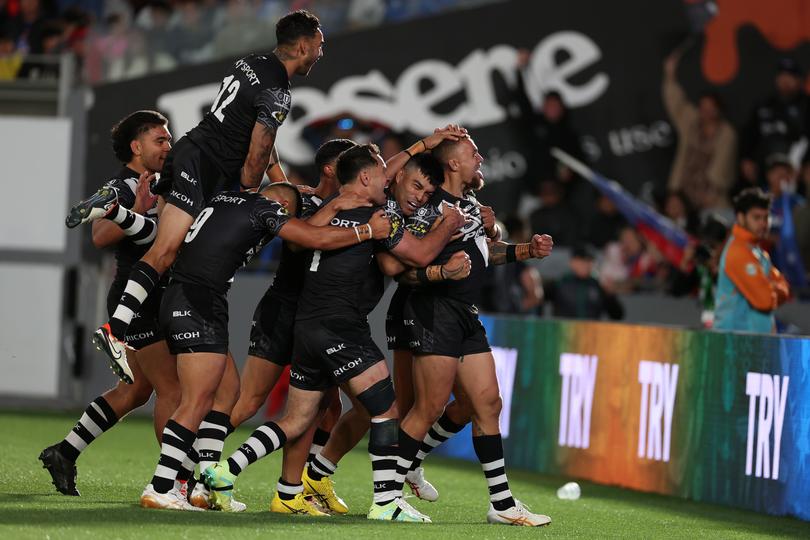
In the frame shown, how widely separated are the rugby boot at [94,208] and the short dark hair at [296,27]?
51.5 inches

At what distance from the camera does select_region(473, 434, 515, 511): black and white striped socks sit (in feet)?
26.8

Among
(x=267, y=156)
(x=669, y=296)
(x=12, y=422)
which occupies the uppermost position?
(x=267, y=156)

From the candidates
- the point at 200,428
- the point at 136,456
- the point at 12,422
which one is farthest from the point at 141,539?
the point at 12,422

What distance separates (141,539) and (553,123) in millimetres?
10769

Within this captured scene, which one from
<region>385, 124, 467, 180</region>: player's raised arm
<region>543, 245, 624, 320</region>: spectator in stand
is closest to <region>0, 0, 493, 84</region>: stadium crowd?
<region>543, 245, 624, 320</region>: spectator in stand

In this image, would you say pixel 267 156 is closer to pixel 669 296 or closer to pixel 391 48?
pixel 669 296

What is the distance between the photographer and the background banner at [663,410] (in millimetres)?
9695

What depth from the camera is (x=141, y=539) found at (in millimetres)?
6652

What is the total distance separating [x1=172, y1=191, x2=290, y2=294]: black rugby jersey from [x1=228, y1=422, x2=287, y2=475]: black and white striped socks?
0.80 meters

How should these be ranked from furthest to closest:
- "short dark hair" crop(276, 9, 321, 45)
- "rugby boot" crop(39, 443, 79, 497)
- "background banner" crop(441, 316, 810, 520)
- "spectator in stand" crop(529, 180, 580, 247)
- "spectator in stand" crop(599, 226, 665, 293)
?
"spectator in stand" crop(529, 180, 580, 247), "spectator in stand" crop(599, 226, 665, 293), "background banner" crop(441, 316, 810, 520), "rugby boot" crop(39, 443, 79, 497), "short dark hair" crop(276, 9, 321, 45)

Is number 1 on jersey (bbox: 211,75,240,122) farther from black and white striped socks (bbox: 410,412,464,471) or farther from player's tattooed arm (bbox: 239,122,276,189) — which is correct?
black and white striped socks (bbox: 410,412,464,471)

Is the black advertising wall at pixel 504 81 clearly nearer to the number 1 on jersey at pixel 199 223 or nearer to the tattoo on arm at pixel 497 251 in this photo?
the tattoo on arm at pixel 497 251

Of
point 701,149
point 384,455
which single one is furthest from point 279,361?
point 701,149

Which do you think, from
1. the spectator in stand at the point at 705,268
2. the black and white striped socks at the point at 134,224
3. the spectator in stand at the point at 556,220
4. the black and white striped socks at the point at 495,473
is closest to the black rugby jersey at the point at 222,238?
the black and white striped socks at the point at 134,224
